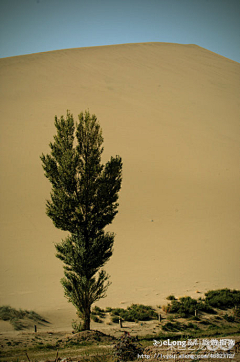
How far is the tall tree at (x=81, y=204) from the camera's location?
8.65 metres

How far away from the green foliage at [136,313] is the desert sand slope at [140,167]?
2.44 ft

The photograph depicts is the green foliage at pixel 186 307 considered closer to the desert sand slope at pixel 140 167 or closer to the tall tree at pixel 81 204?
the desert sand slope at pixel 140 167

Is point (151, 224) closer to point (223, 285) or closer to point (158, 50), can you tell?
point (223, 285)

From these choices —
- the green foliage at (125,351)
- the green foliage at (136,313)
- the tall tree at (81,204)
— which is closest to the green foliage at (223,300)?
the green foliage at (136,313)

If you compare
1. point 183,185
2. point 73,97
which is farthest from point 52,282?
point 73,97

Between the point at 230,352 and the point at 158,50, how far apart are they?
43.6 m

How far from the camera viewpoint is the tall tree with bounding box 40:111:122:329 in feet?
28.4

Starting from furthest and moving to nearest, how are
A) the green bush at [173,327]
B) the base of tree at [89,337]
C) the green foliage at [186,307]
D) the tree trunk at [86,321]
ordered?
the green foliage at [186,307]
the green bush at [173,327]
the tree trunk at [86,321]
the base of tree at [89,337]

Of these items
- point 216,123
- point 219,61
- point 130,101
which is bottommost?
point 216,123

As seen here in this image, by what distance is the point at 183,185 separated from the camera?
20469 mm

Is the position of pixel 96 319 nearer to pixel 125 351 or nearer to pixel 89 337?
pixel 89 337

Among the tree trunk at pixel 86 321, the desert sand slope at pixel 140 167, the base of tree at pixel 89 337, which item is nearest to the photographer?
the base of tree at pixel 89 337

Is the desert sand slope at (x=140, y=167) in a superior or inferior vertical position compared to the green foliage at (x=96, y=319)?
superior

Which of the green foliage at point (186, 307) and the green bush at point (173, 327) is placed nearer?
the green bush at point (173, 327)
